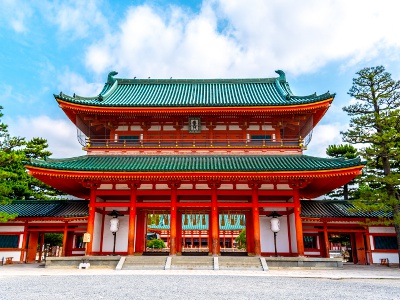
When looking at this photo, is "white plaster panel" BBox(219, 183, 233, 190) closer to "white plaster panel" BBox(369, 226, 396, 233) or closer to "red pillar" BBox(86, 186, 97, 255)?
"red pillar" BBox(86, 186, 97, 255)

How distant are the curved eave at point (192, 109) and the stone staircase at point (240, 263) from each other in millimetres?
9456

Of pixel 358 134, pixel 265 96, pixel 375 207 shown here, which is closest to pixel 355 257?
pixel 375 207

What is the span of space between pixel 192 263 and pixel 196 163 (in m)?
6.07

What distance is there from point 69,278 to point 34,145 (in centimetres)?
2222

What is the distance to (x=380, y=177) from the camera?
19.2 metres

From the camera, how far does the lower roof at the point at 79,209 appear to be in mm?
21462

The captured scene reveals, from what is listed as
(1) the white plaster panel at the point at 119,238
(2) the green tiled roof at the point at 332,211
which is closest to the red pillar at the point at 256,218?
(2) the green tiled roof at the point at 332,211

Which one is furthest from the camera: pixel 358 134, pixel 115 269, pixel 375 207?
pixel 358 134

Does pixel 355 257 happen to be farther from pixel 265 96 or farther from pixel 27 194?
pixel 27 194

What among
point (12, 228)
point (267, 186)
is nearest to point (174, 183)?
point (267, 186)

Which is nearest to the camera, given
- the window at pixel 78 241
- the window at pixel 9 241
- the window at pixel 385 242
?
the window at pixel 385 242

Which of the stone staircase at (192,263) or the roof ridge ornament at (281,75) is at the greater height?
the roof ridge ornament at (281,75)

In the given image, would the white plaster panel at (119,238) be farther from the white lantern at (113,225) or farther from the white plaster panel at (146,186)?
the white plaster panel at (146,186)

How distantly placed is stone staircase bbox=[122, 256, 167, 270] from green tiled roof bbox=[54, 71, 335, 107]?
388 inches
